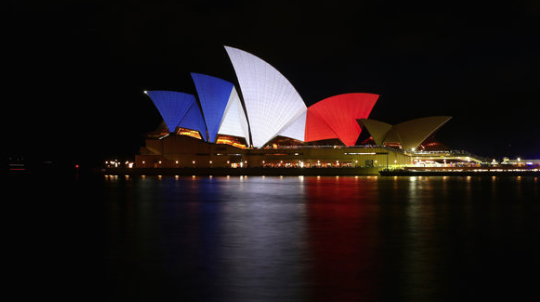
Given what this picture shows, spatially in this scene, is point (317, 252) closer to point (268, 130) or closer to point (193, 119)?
point (268, 130)

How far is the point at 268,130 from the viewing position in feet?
180

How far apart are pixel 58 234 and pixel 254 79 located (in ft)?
127

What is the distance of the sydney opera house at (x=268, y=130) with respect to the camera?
5172 cm

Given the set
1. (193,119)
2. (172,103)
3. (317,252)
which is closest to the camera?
(317,252)

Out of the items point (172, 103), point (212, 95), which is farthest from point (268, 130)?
point (172, 103)

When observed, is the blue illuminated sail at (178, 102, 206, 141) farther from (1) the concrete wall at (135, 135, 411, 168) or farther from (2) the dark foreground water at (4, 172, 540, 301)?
(2) the dark foreground water at (4, 172, 540, 301)

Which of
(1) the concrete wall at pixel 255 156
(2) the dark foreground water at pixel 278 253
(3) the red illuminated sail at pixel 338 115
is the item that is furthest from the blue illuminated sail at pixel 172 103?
(2) the dark foreground water at pixel 278 253

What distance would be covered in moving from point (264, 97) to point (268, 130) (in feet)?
16.8

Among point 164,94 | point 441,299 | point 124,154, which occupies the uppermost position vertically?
point 164,94

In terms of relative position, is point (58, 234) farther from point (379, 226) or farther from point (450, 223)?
point (450, 223)

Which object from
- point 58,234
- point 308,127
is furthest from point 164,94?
point 58,234

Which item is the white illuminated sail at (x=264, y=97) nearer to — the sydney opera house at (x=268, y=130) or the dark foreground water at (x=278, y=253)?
the sydney opera house at (x=268, y=130)

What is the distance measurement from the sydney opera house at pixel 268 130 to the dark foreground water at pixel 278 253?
3417 cm

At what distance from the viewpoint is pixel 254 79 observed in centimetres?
4953
